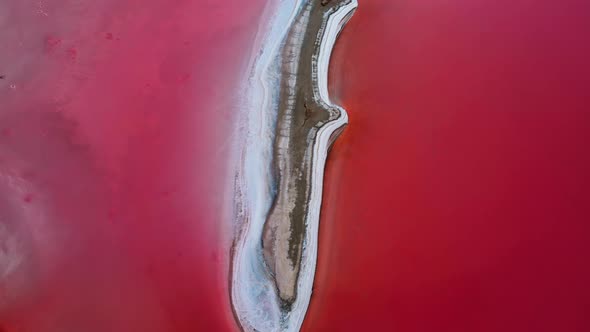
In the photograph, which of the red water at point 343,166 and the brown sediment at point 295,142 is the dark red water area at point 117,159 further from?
the brown sediment at point 295,142

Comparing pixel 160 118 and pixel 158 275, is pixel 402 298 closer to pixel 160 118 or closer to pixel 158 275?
pixel 158 275

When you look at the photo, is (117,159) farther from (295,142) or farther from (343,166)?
(343,166)

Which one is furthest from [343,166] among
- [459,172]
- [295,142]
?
[459,172]

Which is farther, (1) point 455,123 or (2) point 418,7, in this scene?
(2) point 418,7

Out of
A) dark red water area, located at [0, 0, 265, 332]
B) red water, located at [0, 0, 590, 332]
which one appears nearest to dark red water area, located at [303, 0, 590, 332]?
red water, located at [0, 0, 590, 332]

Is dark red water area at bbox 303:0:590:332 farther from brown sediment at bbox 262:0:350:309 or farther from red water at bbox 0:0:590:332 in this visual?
brown sediment at bbox 262:0:350:309

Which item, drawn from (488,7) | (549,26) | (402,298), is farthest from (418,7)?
(402,298)
